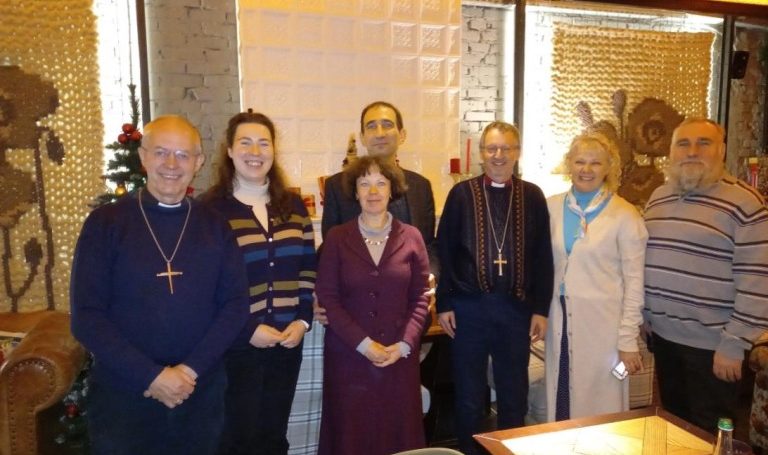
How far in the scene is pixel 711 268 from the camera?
91.3 inches

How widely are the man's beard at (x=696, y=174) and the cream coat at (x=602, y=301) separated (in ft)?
0.77

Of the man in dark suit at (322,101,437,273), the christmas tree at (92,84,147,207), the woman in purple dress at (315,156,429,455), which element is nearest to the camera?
the woman in purple dress at (315,156,429,455)

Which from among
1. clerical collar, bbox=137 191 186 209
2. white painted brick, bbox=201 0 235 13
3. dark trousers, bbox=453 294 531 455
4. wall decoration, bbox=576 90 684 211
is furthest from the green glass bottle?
wall decoration, bbox=576 90 684 211

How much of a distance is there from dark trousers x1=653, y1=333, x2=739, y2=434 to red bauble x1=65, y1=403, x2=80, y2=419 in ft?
9.13

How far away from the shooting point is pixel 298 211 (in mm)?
2324

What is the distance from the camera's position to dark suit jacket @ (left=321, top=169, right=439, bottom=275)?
2.61 metres

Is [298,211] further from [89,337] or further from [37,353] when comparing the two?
[37,353]

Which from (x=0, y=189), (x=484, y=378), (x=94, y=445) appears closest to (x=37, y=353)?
(x=94, y=445)

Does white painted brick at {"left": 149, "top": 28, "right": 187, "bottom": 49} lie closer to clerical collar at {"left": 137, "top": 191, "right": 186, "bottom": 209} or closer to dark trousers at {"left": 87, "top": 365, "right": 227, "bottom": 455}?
clerical collar at {"left": 137, "top": 191, "right": 186, "bottom": 209}

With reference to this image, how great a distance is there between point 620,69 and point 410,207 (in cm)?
303

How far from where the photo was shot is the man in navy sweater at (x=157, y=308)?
1.75m

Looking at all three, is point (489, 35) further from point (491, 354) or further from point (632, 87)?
point (491, 354)

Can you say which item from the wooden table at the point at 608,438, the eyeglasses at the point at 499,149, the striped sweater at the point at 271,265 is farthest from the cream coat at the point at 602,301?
the striped sweater at the point at 271,265

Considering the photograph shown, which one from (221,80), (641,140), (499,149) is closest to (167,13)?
(221,80)
